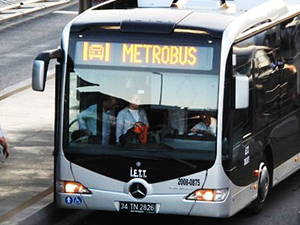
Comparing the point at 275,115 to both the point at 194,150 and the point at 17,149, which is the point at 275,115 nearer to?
the point at 194,150

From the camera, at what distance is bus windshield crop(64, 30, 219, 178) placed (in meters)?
13.8

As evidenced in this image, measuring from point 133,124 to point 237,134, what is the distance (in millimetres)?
1269

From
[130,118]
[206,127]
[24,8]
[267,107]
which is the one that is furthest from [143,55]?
[24,8]

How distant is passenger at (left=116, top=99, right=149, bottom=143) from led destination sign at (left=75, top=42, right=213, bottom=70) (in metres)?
0.52

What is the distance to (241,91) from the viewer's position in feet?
44.7

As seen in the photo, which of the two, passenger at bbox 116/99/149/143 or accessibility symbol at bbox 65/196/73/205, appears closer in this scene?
passenger at bbox 116/99/149/143

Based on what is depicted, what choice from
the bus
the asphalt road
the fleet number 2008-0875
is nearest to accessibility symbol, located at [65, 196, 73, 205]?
the bus

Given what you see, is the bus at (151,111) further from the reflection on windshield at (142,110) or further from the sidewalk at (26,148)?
the sidewalk at (26,148)

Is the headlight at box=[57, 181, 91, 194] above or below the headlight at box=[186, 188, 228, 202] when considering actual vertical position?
below

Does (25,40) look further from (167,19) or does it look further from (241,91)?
(241,91)

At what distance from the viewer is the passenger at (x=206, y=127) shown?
1382 cm

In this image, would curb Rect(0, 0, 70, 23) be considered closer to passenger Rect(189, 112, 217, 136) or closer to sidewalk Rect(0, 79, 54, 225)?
sidewalk Rect(0, 79, 54, 225)

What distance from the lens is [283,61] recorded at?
1638 centimetres

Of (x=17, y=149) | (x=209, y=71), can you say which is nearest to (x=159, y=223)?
(x=209, y=71)
